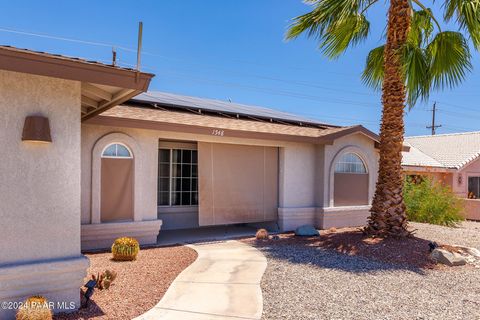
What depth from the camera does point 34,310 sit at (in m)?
4.67

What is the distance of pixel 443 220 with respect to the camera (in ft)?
55.9

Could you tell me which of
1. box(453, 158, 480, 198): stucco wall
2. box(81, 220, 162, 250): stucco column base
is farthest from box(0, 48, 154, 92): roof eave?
box(453, 158, 480, 198): stucco wall

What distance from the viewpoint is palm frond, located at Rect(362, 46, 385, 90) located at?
13.5 meters

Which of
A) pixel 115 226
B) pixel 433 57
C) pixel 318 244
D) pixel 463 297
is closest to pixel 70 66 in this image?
pixel 115 226

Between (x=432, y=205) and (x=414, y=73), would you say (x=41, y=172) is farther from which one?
(x=432, y=205)

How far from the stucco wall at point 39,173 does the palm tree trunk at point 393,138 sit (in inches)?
334

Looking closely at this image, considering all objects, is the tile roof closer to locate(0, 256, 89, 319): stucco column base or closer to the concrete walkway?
the concrete walkway

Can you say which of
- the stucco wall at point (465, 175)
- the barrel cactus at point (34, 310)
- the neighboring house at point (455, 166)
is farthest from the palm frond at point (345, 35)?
the stucco wall at point (465, 175)

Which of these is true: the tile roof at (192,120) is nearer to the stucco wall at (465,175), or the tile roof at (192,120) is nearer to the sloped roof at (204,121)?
the sloped roof at (204,121)

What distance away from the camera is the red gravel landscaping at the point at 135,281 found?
5445 millimetres

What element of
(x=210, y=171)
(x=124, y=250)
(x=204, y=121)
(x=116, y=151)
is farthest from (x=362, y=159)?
(x=124, y=250)

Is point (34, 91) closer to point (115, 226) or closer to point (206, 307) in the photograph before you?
point (206, 307)

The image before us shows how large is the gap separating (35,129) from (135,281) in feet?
10.7

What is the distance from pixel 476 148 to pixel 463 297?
22.5m
